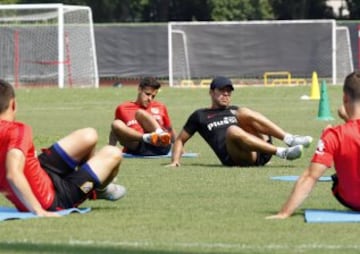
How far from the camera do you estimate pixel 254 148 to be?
47.7 ft

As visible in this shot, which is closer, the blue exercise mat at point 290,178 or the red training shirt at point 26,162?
the red training shirt at point 26,162

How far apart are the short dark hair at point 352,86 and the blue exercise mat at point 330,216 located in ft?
2.98

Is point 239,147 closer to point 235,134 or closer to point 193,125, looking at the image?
point 235,134

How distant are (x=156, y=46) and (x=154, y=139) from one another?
114ft

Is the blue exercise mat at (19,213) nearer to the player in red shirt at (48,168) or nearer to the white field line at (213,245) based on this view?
the player in red shirt at (48,168)

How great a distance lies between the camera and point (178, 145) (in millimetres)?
15008

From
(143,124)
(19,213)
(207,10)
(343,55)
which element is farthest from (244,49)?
(19,213)

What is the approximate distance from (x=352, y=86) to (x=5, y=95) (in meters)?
2.66

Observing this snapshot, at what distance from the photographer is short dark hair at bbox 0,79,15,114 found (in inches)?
391

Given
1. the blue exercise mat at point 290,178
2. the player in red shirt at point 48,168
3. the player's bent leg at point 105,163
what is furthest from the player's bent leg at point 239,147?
the player's bent leg at point 105,163

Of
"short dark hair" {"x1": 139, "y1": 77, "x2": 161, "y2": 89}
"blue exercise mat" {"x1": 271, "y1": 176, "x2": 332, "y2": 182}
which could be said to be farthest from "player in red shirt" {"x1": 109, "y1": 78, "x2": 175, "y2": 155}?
"blue exercise mat" {"x1": 271, "y1": 176, "x2": 332, "y2": 182}

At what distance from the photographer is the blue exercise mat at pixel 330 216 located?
31.9ft

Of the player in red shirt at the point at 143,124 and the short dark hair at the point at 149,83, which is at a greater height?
the short dark hair at the point at 149,83

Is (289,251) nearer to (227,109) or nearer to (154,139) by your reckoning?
(227,109)
